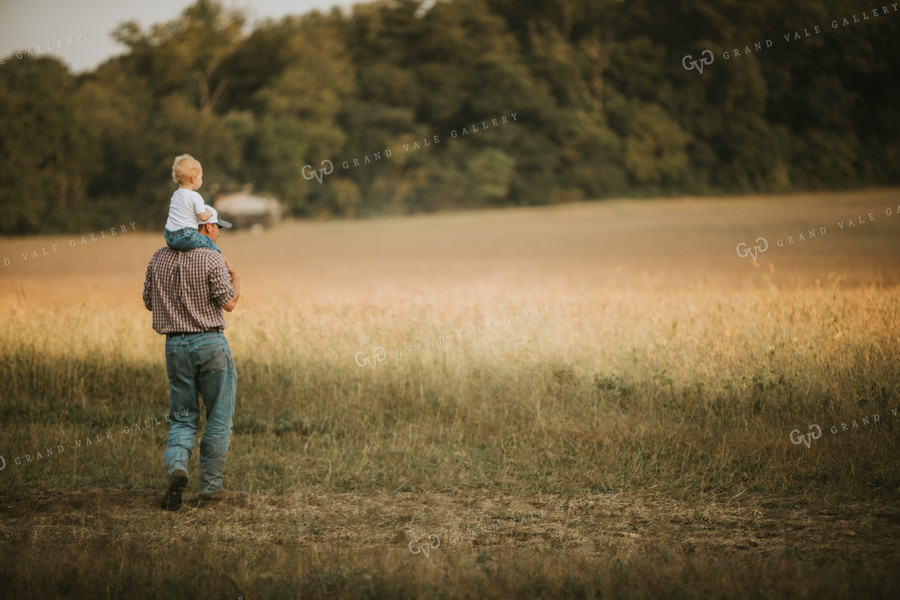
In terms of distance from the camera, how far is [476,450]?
294 inches

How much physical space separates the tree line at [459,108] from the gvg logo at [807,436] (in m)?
39.0

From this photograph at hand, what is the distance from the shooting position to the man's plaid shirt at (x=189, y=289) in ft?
19.0

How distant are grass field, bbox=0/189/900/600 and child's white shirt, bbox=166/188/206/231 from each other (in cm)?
202

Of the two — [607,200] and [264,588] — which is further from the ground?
[607,200]

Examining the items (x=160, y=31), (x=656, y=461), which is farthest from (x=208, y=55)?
(x=656, y=461)

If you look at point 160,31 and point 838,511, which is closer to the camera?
point 838,511

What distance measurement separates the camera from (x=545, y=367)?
9.51 m

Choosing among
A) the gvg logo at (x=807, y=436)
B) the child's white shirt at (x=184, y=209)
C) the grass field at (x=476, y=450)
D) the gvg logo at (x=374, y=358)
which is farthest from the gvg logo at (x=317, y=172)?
the child's white shirt at (x=184, y=209)

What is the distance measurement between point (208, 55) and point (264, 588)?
52.2m

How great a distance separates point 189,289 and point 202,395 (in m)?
0.77

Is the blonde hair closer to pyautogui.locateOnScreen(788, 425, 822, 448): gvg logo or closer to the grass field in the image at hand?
the grass field

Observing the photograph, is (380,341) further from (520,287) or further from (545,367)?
(520,287)

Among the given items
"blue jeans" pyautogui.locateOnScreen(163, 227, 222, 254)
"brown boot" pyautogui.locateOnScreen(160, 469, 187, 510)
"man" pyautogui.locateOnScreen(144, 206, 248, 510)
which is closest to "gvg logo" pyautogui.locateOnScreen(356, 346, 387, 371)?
"man" pyautogui.locateOnScreen(144, 206, 248, 510)

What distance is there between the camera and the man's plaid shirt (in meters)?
5.79
